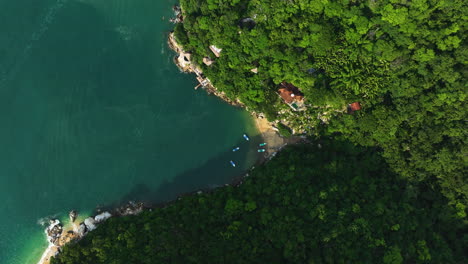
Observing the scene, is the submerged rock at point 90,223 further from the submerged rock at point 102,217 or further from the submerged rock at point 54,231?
the submerged rock at point 54,231

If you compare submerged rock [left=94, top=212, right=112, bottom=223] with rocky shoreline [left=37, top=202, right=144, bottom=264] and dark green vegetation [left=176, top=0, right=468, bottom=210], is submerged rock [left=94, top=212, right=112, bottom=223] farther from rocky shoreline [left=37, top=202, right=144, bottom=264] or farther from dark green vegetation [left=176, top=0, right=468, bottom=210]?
dark green vegetation [left=176, top=0, right=468, bottom=210]

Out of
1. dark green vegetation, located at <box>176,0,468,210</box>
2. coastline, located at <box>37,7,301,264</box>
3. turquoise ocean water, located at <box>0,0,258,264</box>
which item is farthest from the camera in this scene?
turquoise ocean water, located at <box>0,0,258,264</box>

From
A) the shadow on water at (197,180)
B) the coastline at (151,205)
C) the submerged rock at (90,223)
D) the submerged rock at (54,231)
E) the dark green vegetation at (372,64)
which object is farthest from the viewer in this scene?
the shadow on water at (197,180)

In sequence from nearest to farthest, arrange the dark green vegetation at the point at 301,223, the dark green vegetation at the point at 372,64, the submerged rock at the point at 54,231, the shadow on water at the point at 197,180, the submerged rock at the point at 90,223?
the dark green vegetation at the point at 301,223 → the dark green vegetation at the point at 372,64 → the submerged rock at the point at 90,223 → the submerged rock at the point at 54,231 → the shadow on water at the point at 197,180

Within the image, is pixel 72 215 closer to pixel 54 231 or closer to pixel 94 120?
pixel 54 231

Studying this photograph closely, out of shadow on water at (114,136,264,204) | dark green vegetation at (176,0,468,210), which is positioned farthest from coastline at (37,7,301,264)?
dark green vegetation at (176,0,468,210)

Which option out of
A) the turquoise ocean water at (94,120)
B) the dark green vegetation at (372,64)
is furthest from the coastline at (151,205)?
the dark green vegetation at (372,64)

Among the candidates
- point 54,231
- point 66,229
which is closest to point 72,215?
point 66,229
